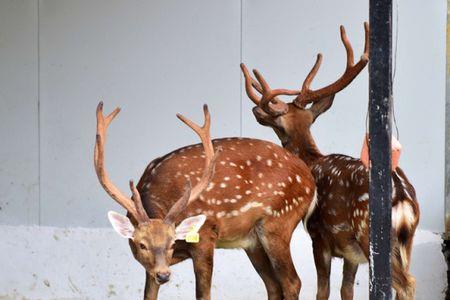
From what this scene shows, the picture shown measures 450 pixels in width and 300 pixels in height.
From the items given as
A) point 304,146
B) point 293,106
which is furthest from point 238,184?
point 293,106

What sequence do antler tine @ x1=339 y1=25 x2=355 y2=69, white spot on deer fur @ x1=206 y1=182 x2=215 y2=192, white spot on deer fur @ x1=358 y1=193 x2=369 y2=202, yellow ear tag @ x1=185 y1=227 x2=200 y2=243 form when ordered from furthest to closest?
antler tine @ x1=339 y1=25 x2=355 y2=69 < white spot on deer fur @ x1=206 y1=182 x2=215 y2=192 < white spot on deer fur @ x1=358 y1=193 x2=369 y2=202 < yellow ear tag @ x1=185 y1=227 x2=200 y2=243

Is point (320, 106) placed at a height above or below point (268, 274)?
above

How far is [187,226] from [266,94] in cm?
162

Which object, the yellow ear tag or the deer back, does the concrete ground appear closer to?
the deer back

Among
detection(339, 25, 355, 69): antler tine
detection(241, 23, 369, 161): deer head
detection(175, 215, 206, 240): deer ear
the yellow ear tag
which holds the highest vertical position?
detection(339, 25, 355, 69): antler tine

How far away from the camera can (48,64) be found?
8461mm

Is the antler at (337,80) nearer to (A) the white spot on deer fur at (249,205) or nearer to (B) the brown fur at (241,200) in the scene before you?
(B) the brown fur at (241,200)

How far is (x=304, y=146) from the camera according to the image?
750 cm

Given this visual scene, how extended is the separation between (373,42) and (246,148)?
2.24 metres

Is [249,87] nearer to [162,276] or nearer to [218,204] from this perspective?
[218,204]

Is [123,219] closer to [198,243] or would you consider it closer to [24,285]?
[198,243]

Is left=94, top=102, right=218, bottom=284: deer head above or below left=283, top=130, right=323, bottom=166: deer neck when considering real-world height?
below

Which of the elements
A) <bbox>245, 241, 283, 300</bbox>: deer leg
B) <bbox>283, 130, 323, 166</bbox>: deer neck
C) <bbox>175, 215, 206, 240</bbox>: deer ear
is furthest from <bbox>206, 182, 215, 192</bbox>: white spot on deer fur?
<bbox>283, 130, 323, 166</bbox>: deer neck

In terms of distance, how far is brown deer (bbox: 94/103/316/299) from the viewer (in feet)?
19.8
